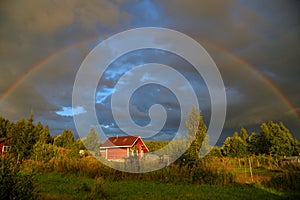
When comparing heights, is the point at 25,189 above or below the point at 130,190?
above

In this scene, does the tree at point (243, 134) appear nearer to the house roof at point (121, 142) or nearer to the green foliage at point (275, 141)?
the green foliage at point (275, 141)

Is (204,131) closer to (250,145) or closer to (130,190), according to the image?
(130,190)

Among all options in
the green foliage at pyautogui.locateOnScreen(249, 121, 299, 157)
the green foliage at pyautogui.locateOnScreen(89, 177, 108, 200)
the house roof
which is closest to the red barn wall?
the house roof

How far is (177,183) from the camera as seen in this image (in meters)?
11.9

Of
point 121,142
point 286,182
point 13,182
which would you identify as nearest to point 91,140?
point 121,142

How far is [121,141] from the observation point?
4044 centimetres

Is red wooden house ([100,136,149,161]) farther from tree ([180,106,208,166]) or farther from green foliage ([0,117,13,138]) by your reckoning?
green foliage ([0,117,13,138])

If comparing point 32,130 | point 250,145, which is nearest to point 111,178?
point 32,130

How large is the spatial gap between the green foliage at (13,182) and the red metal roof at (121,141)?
3168 cm

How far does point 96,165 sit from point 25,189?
9.15 metres

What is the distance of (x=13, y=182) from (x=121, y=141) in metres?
35.7

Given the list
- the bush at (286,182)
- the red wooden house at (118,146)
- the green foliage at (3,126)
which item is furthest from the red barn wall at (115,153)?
the green foliage at (3,126)

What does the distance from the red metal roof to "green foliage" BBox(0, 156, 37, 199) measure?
3168cm

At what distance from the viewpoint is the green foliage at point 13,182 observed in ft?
16.4
